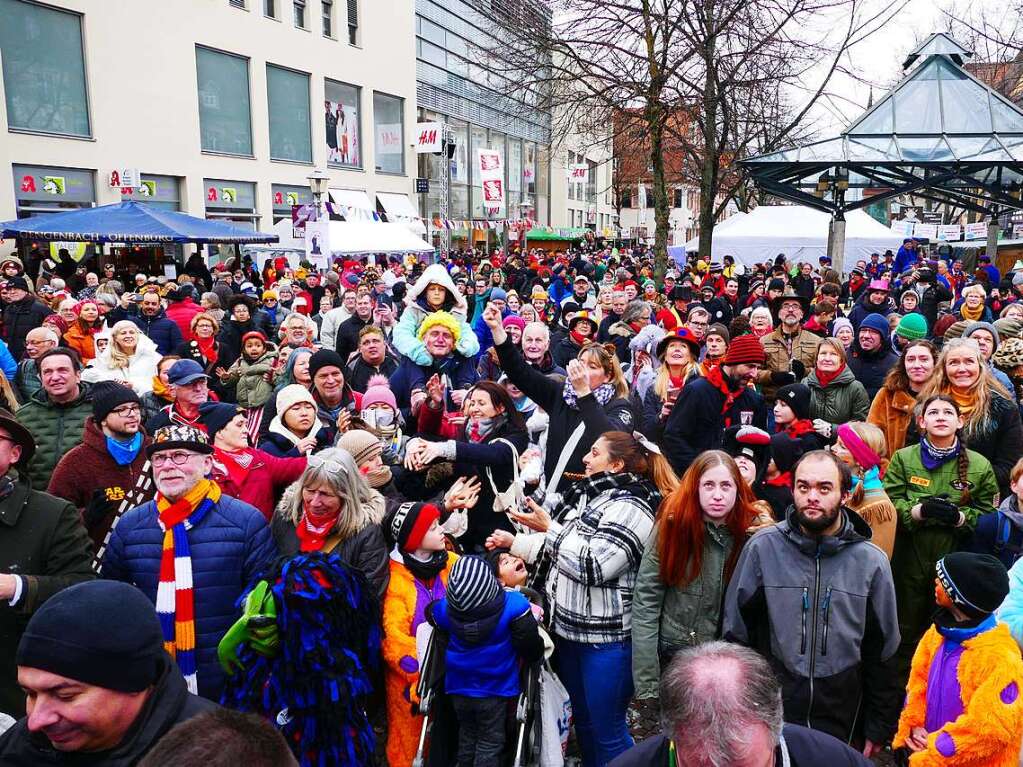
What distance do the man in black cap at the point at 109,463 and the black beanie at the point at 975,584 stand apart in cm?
374

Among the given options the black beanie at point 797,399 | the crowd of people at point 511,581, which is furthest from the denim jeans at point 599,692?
the black beanie at point 797,399

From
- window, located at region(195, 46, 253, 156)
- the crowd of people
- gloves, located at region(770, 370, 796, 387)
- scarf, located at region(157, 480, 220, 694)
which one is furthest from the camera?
window, located at region(195, 46, 253, 156)

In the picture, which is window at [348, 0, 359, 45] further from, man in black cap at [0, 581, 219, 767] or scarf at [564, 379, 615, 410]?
man in black cap at [0, 581, 219, 767]

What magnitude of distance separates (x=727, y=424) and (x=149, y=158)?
23.2m

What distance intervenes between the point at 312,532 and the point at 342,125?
31614mm

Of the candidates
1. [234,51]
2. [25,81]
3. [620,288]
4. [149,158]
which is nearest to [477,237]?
[234,51]

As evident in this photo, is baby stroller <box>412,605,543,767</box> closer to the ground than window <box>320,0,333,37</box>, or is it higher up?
closer to the ground

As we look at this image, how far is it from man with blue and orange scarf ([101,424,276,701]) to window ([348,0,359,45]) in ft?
109

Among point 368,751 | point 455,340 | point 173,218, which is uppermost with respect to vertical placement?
point 173,218

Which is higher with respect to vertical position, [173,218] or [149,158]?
[149,158]

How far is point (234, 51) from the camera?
87.1ft

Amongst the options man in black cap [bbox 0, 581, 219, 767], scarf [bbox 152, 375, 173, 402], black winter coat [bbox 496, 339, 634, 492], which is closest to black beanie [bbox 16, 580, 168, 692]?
man in black cap [bbox 0, 581, 219, 767]

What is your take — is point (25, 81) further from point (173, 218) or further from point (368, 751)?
point (368, 751)

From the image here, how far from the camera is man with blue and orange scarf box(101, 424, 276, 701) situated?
10.5 ft
